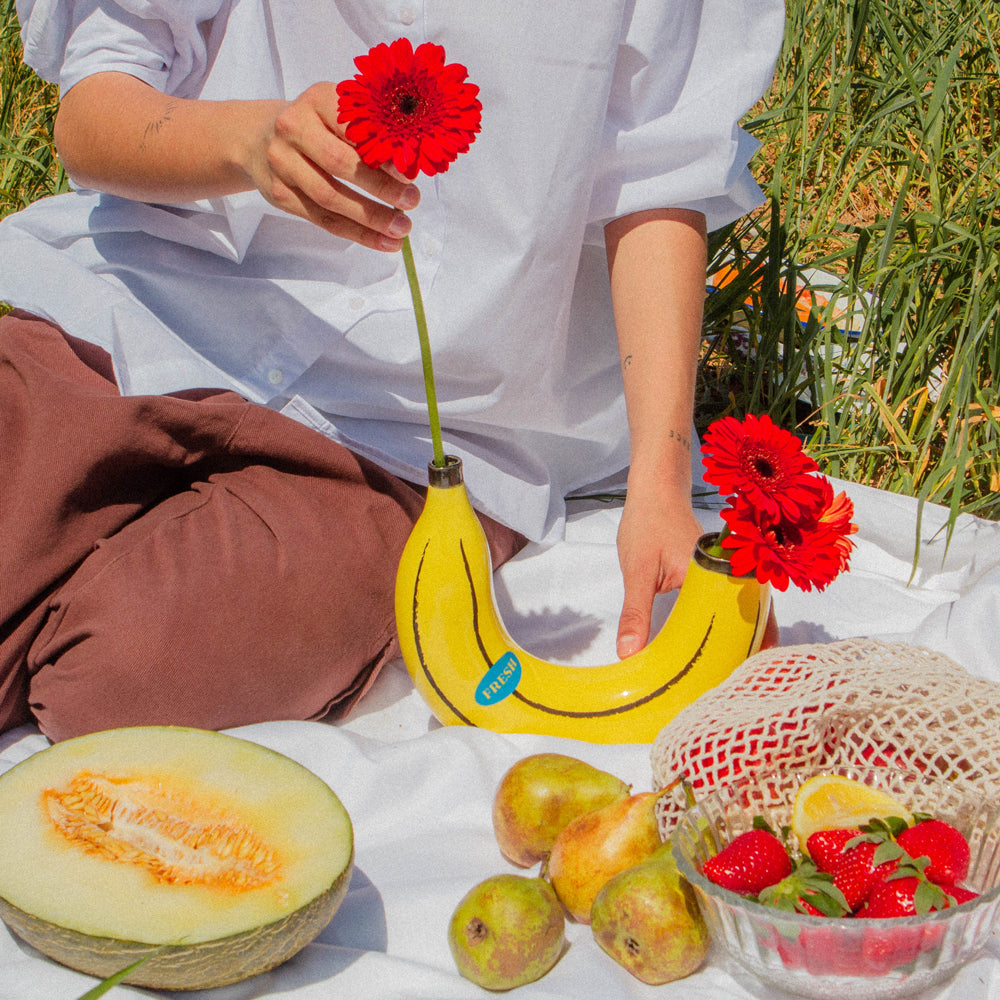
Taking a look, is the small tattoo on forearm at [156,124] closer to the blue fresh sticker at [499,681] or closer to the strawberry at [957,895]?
the blue fresh sticker at [499,681]

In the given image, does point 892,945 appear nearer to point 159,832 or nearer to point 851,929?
point 851,929

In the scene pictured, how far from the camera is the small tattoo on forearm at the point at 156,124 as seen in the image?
3.70ft

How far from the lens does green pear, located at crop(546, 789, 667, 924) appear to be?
875 millimetres

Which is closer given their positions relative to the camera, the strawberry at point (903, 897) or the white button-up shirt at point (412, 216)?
the strawberry at point (903, 897)

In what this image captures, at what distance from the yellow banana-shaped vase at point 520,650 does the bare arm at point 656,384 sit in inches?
2.3

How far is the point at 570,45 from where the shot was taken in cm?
116

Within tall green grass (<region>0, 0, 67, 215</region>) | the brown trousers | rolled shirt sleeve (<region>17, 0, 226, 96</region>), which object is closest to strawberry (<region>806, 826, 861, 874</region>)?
the brown trousers

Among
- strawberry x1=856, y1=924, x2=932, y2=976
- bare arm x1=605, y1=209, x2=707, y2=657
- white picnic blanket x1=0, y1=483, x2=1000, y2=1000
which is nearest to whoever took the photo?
strawberry x1=856, y1=924, x2=932, y2=976

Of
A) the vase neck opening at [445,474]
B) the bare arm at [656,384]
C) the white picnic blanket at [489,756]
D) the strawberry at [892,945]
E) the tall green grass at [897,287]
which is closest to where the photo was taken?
the strawberry at [892,945]

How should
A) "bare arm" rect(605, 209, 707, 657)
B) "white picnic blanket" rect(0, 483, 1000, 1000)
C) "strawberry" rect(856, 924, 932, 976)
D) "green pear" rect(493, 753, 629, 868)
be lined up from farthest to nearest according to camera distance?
"bare arm" rect(605, 209, 707, 657) < "green pear" rect(493, 753, 629, 868) < "white picnic blanket" rect(0, 483, 1000, 1000) < "strawberry" rect(856, 924, 932, 976)

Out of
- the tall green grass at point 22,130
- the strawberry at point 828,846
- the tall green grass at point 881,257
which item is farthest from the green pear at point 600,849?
the tall green grass at point 22,130

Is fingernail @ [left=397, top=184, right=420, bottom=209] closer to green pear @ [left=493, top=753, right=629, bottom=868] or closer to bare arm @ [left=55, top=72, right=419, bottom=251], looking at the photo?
bare arm @ [left=55, top=72, right=419, bottom=251]

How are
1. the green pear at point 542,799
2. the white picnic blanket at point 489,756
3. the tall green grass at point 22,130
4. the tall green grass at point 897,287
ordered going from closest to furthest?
the white picnic blanket at point 489,756 < the green pear at point 542,799 < the tall green grass at point 897,287 < the tall green grass at point 22,130

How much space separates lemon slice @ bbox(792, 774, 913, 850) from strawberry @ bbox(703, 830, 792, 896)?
0.05 metres
